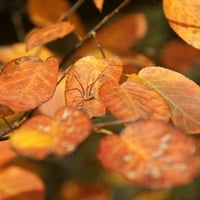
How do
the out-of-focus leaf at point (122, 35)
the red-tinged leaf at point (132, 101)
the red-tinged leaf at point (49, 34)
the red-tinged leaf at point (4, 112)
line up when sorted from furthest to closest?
the out-of-focus leaf at point (122, 35), the red-tinged leaf at point (49, 34), the red-tinged leaf at point (4, 112), the red-tinged leaf at point (132, 101)

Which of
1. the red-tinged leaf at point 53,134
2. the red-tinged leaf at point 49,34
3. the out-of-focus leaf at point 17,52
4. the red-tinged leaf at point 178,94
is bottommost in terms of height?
the out-of-focus leaf at point 17,52

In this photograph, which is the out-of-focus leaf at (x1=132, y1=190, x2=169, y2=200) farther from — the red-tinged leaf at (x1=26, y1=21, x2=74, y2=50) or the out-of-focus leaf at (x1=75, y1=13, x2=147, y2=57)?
the red-tinged leaf at (x1=26, y1=21, x2=74, y2=50)

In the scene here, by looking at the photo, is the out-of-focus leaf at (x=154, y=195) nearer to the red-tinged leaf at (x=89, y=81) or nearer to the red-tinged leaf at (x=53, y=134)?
the red-tinged leaf at (x=89, y=81)

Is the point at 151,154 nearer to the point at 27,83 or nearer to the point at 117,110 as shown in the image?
the point at 117,110

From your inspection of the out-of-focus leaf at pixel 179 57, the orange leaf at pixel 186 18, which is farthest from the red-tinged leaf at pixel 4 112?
the out-of-focus leaf at pixel 179 57

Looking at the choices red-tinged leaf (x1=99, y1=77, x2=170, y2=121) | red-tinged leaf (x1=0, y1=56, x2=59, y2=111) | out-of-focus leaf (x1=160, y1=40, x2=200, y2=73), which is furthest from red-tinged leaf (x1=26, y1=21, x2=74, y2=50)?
out-of-focus leaf (x1=160, y1=40, x2=200, y2=73)

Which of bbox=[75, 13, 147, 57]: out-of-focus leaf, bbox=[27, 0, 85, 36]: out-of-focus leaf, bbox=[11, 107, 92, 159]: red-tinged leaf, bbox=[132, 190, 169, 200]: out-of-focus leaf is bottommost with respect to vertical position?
bbox=[132, 190, 169, 200]: out-of-focus leaf

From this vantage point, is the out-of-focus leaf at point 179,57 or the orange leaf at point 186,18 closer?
the orange leaf at point 186,18

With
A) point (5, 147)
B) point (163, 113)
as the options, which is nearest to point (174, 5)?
point (163, 113)

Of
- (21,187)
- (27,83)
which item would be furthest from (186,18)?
(21,187)
